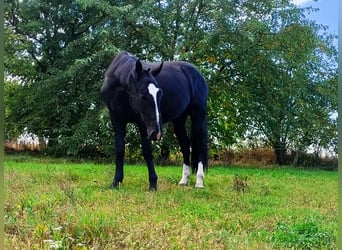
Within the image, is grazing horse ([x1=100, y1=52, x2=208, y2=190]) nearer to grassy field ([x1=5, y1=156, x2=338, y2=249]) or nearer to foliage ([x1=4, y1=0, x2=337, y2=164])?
grassy field ([x1=5, y1=156, x2=338, y2=249])

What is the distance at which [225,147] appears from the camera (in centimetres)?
1375

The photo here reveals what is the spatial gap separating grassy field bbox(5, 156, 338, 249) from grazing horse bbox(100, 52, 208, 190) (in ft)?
1.72

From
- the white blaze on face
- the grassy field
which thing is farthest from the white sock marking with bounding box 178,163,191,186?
the white blaze on face

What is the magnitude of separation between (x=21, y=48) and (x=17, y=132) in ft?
8.39

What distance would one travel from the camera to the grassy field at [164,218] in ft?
8.39

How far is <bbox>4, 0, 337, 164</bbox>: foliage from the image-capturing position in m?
12.9

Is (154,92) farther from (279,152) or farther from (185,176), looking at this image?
(279,152)

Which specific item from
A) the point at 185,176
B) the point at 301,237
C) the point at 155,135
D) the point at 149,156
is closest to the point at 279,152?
the point at 185,176

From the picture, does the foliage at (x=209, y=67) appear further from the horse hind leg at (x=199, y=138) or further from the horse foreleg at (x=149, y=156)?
the horse foreleg at (x=149, y=156)

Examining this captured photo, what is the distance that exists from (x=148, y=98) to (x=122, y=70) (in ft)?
2.38

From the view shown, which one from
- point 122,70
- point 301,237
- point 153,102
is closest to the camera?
point 301,237

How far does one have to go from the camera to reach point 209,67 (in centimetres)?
1347

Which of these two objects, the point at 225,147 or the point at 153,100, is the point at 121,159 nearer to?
the point at 153,100

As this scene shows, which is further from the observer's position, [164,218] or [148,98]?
[148,98]
